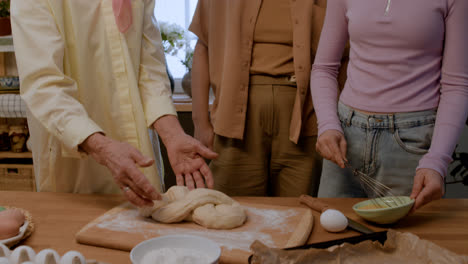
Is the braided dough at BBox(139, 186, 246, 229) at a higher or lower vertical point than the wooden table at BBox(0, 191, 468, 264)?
higher

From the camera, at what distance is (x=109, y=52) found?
1.26 meters

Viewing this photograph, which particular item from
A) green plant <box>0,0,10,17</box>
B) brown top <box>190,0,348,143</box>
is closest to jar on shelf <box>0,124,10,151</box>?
green plant <box>0,0,10,17</box>

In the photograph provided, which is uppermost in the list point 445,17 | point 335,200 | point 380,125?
point 445,17

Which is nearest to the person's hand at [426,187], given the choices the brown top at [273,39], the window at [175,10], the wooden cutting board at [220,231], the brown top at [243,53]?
the wooden cutting board at [220,231]

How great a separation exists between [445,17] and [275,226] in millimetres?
746

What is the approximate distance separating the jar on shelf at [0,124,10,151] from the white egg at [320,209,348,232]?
241 cm

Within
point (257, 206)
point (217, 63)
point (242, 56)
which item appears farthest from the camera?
point (217, 63)

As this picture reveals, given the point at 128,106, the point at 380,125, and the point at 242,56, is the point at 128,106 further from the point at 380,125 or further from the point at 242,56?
the point at 380,125

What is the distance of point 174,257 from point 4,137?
246cm

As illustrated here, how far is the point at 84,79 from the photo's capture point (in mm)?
1237

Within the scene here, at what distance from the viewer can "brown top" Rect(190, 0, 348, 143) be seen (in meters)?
1.50

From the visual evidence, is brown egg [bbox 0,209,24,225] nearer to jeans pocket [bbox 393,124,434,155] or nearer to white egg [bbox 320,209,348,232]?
white egg [bbox 320,209,348,232]

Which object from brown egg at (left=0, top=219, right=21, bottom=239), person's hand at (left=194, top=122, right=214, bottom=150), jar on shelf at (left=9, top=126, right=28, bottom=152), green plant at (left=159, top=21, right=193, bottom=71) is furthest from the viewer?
green plant at (left=159, top=21, right=193, bottom=71)

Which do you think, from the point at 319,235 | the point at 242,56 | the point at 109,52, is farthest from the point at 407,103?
the point at 109,52
